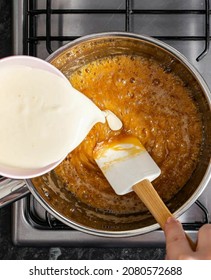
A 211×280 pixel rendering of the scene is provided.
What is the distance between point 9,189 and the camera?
654mm

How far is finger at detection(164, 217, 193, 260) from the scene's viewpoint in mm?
559

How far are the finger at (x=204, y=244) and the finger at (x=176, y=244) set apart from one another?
0.04ft

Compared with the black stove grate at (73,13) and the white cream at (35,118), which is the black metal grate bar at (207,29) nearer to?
the black stove grate at (73,13)

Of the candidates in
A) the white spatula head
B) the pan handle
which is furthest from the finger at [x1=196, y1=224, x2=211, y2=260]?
the pan handle

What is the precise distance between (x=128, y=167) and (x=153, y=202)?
0.22ft

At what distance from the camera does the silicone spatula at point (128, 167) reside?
2.18ft

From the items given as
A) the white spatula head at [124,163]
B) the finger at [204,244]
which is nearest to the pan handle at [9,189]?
the white spatula head at [124,163]

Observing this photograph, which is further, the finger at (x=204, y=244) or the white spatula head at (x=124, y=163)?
the white spatula head at (x=124, y=163)

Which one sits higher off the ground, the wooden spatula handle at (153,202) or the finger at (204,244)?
the wooden spatula handle at (153,202)

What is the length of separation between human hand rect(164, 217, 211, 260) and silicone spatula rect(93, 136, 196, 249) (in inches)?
2.5

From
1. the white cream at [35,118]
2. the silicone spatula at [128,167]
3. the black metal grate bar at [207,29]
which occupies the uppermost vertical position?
the black metal grate bar at [207,29]

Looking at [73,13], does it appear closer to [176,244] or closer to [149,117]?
[149,117]

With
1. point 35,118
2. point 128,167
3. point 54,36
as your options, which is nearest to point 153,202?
point 128,167
